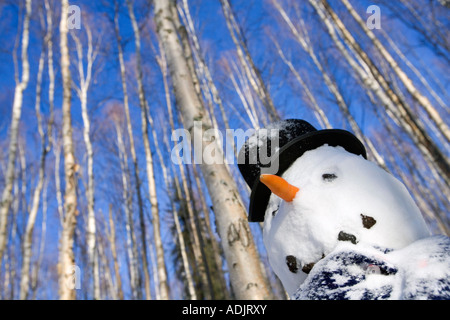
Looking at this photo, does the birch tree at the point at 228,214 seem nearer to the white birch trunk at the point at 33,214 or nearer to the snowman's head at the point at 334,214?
the snowman's head at the point at 334,214

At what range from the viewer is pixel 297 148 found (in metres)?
1.19

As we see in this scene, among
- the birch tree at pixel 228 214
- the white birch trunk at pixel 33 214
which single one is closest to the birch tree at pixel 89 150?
the white birch trunk at pixel 33 214

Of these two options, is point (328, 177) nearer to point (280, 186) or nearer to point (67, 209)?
point (280, 186)

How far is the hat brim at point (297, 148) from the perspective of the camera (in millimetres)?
1171

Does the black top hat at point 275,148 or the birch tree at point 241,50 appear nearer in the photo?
the black top hat at point 275,148

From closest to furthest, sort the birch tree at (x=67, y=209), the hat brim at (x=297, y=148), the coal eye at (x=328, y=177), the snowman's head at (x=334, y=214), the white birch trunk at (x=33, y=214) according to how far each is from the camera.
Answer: the snowman's head at (x=334, y=214), the coal eye at (x=328, y=177), the hat brim at (x=297, y=148), the birch tree at (x=67, y=209), the white birch trunk at (x=33, y=214)

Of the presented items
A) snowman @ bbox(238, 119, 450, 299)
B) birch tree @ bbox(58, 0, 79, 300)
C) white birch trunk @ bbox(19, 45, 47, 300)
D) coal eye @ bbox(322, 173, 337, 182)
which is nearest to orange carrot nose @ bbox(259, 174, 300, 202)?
snowman @ bbox(238, 119, 450, 299)

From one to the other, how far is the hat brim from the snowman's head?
88mm

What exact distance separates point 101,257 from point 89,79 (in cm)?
780

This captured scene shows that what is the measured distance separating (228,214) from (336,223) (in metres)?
0.84

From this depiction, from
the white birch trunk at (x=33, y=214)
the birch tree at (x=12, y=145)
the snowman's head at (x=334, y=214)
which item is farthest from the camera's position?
the white birch trunk at (x=33, y=214)
